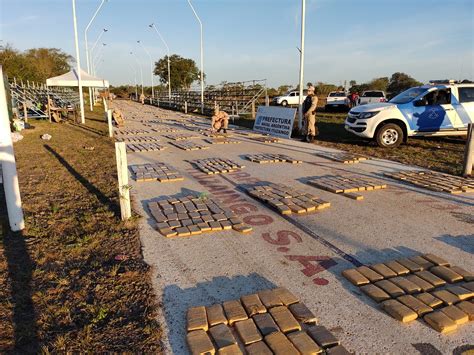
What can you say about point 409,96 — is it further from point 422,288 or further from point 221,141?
point 422,288

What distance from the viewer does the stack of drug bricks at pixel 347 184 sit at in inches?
241

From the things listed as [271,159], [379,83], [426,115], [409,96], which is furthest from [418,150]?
[379,83]

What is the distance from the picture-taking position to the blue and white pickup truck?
1049cm

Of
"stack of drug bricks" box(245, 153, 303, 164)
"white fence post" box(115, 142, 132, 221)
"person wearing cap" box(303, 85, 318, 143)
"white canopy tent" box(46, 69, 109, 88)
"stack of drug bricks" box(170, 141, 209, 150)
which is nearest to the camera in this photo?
"white fence post" box(115, 142, 132, 221)

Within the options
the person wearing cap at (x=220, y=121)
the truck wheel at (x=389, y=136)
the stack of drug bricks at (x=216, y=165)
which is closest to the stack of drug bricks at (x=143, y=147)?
the stack of drug bricks at (x=216, y=165)

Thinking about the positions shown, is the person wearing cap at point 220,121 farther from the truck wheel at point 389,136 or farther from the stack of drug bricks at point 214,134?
the truck wheel at point 389,136

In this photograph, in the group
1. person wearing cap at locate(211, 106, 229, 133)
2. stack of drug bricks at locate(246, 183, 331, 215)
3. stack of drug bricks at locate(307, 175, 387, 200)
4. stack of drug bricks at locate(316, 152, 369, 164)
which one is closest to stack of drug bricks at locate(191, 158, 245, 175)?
stack of drug bricks at locate(246, 183, 331, 215)

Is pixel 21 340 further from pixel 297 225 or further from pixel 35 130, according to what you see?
pixel 35 130

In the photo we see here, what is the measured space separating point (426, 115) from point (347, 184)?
18.9 ft

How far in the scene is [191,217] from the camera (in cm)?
484

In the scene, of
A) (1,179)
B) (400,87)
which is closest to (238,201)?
(1,179)

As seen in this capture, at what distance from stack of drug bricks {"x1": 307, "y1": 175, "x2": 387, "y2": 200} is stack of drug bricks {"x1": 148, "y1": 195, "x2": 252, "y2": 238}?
7.06 feet

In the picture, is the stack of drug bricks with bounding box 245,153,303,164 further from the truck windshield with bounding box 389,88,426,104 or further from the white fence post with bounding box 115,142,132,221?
the white fence post with bounding box 115,142,132,221

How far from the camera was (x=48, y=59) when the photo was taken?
57969 millimetres
